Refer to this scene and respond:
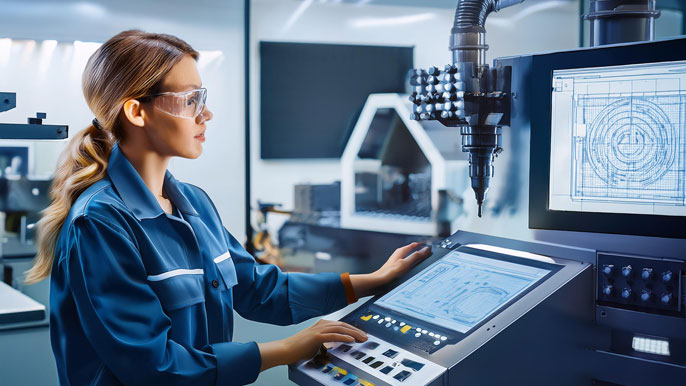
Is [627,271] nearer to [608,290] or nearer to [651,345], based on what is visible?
Result: [608,290]

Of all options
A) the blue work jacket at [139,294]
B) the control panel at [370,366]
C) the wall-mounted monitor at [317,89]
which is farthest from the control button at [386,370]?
the wall-mounted monitor at [317,89]

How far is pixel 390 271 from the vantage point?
Result: 1456mm

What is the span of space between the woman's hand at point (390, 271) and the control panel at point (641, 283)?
0.38m

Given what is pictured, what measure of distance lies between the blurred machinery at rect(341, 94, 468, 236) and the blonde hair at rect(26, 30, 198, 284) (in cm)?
255

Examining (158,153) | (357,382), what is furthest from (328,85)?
(357,382)

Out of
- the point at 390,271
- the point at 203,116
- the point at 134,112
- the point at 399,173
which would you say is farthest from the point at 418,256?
the point at 399,173

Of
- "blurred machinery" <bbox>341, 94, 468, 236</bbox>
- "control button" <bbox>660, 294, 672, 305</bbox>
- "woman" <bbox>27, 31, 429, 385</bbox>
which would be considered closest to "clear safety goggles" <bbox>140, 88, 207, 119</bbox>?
"woman" <bbox>27, 31, 429, 385</bbox>

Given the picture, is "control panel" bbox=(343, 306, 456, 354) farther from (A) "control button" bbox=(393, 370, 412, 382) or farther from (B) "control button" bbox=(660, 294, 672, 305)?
(B) "control button" bbox=(660, 294, 672, 305)

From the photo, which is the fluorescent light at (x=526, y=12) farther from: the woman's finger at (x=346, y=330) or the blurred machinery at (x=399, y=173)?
the woman's finger at (x=346, y=330)

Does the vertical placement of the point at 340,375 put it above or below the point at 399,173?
below

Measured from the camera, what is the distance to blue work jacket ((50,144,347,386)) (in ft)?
3.56

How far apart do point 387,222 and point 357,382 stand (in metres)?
2.80

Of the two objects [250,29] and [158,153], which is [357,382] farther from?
[250,29]

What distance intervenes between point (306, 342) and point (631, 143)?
693mm
